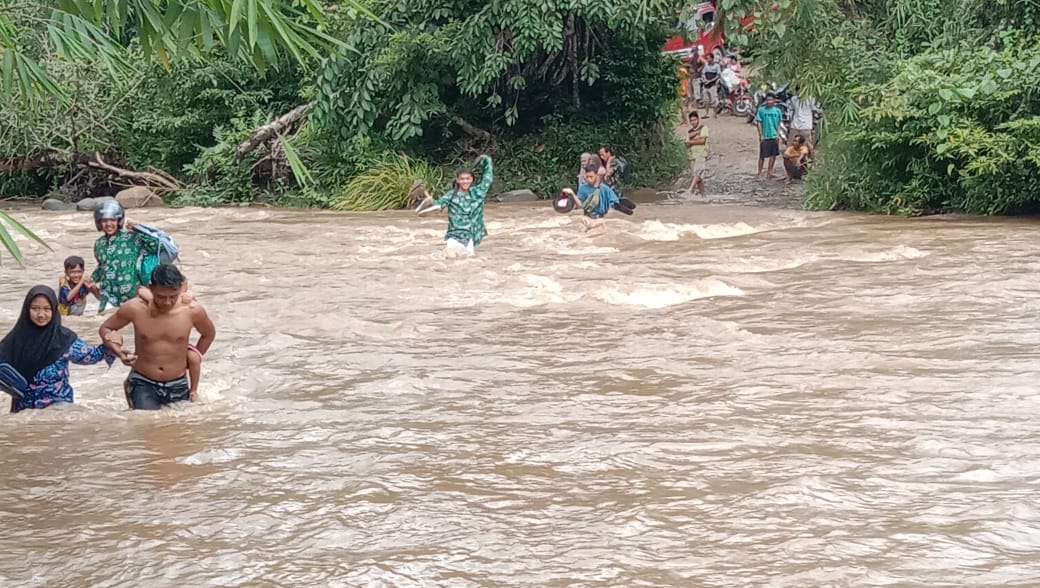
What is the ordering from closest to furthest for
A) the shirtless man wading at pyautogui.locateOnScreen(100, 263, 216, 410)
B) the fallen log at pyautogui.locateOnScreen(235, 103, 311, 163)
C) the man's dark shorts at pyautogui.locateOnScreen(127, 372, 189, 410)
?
the shirtless man wading at pyautogui.locateOnScreen(100, 263, 216, 410), the man's dark shorts at pyautogui.locateOnScreen(127, 372, 189, 410), the fallen log at pyautogui.locateOnScreen(235, 103, 311, 163)

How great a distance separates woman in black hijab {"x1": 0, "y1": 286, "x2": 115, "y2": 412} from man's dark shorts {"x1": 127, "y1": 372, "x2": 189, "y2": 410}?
0.20 m

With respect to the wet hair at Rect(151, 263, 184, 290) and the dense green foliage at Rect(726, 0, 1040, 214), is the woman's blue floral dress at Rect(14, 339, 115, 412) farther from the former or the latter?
the dense green foliage at Rect(726, 0, 1040, 214)

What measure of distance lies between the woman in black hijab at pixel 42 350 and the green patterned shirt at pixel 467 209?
6.21 m

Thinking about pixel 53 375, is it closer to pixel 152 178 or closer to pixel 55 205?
pixel 55 205

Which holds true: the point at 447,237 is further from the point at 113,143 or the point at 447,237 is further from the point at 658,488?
the point at 113,143

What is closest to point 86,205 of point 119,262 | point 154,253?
point 119,262

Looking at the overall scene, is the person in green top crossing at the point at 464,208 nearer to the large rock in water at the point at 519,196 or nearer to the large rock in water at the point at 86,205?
the large rock in water at the point at 519,196

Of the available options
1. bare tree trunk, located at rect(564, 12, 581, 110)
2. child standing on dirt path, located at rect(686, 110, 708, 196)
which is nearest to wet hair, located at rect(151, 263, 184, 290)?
bare tree trunk, located at rect(564, 12, 581, 110)

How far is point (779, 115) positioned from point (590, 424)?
1561 centimetres

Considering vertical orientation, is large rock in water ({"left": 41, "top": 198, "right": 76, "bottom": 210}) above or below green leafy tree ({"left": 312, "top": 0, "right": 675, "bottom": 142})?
below

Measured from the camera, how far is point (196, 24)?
3957 millimetres

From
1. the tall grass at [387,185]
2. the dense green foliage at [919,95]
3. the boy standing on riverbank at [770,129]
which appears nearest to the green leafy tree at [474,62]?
the tall grass at [387,185]

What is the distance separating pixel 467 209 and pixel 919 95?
624cm

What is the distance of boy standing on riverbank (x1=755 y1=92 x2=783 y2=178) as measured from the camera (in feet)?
70.0
